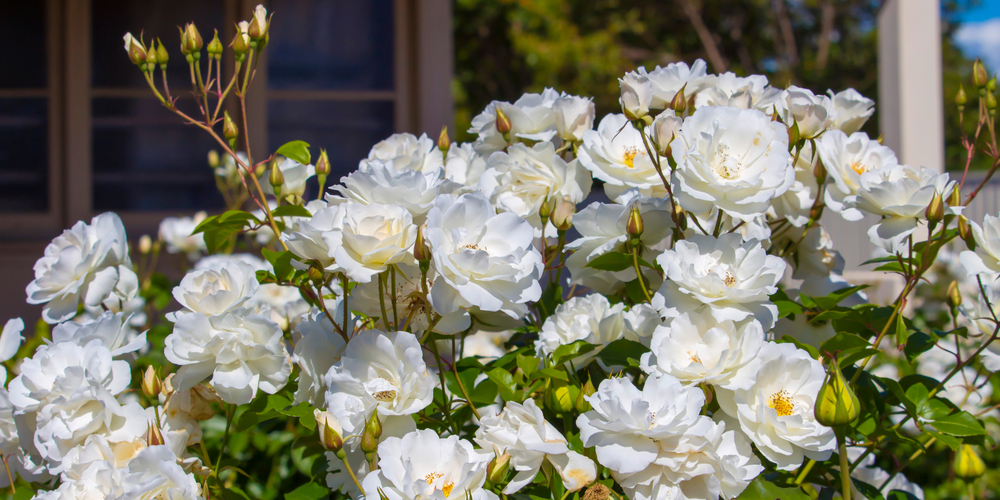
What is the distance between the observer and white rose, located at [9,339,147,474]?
69 cm

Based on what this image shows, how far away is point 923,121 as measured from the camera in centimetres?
330

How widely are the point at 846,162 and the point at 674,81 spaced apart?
0.23 m

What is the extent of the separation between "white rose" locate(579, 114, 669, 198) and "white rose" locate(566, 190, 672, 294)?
2 centimetres

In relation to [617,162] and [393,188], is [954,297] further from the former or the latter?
Result: [393,188]

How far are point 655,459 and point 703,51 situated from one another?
12.1 metres

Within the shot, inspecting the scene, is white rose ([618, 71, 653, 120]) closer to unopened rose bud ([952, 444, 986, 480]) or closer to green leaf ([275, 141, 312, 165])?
green leaf ([275, 141, 312, 165])

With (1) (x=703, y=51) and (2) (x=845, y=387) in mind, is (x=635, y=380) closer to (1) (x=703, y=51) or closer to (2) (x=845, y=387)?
(2) (x=845, y=387)

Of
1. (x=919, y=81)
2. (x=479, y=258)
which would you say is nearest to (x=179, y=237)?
(x=479, y=258)

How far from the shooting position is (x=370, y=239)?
2.00ft

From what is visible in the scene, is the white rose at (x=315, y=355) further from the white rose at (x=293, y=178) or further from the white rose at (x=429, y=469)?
the white rose at (x=293, y=178)

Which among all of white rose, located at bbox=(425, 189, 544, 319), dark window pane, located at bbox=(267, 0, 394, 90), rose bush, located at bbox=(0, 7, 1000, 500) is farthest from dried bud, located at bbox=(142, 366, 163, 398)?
dark window pane, located at bbox=(267, 0, 394, 90)

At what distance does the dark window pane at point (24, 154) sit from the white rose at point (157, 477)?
291 centimetres

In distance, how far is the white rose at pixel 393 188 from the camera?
667 millimetres

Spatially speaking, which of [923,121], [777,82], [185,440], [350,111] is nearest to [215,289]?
[185,440]
